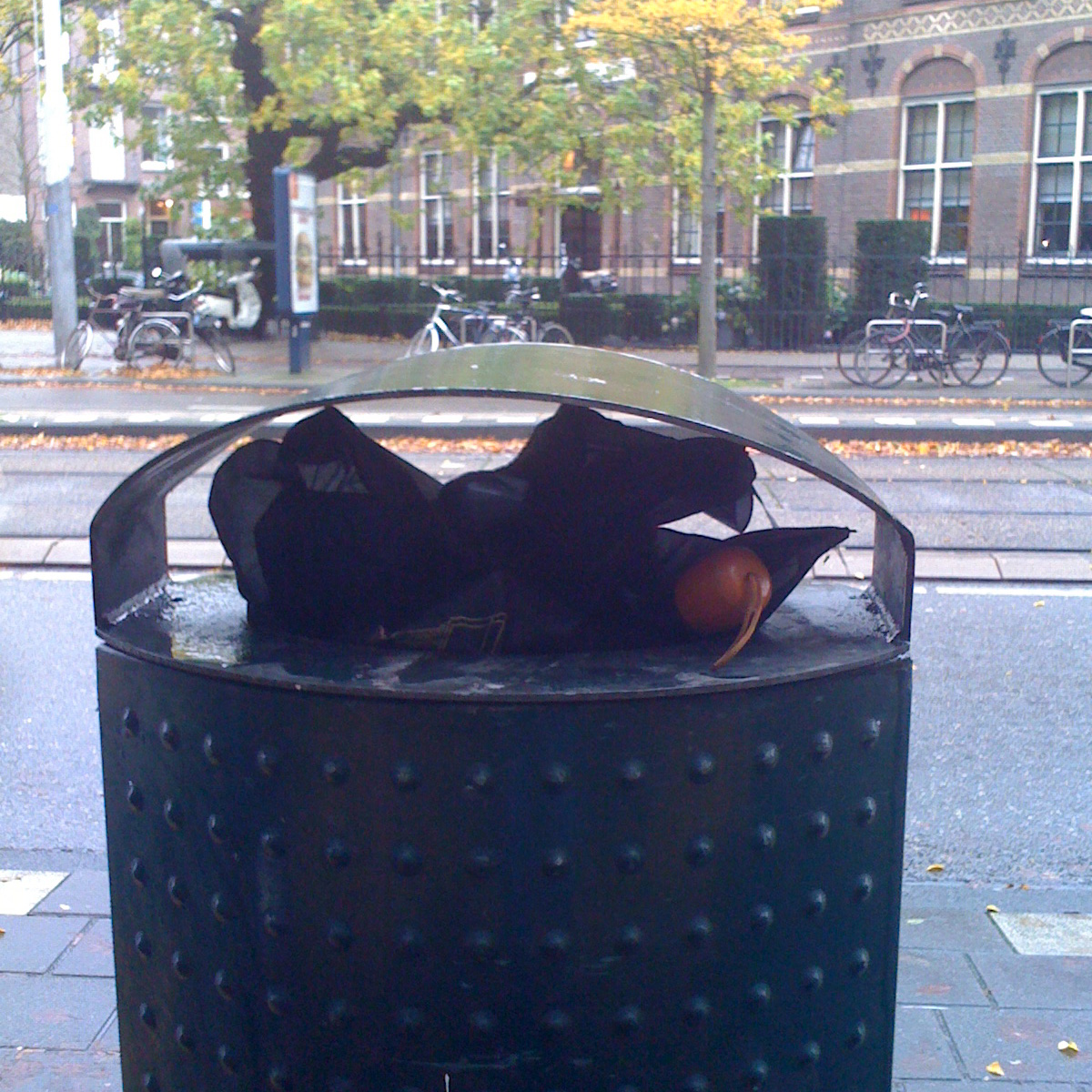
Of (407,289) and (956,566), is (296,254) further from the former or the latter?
(956,566)

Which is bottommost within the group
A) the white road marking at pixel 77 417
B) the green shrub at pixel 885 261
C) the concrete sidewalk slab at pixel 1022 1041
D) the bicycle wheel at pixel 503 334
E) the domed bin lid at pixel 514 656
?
the concrete sidewalk slab at pixel 1022 1041

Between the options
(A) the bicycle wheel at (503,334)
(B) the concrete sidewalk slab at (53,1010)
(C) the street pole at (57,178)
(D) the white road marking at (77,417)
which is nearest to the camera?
(B) the concrete sidewalk slab at (53,1010)

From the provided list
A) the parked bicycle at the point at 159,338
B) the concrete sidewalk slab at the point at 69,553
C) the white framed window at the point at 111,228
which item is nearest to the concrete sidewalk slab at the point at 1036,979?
the concrete sidewalk slab at the point at 69,553

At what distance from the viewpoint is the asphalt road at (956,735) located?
13.4 ft

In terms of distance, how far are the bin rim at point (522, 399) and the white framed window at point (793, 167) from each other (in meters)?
27.7

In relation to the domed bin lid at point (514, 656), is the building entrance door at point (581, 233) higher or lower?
higher

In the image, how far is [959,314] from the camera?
61.2ft

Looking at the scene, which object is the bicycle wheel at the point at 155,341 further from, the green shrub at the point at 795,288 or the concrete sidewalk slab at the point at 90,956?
the concrete sidewalk slab at the point at 90,956

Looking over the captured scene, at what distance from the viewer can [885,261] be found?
23625mm

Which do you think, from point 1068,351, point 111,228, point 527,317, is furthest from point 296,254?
→ point 111,228

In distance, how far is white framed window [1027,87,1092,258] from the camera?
25.0m

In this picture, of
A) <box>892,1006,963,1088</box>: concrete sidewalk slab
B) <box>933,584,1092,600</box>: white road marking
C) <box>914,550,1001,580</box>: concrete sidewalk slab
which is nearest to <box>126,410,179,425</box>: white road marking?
<box>914,550,1001,580</box>: concrete sidewalk slab

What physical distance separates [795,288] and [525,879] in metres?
22.6

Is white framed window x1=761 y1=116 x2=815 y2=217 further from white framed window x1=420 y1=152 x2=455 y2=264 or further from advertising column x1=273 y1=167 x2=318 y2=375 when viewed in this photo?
advertising column x1=273 y1=167 x2=318 y2=375
